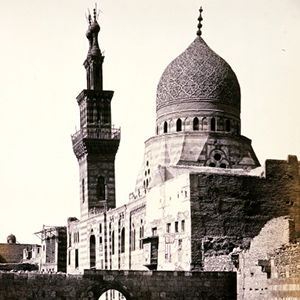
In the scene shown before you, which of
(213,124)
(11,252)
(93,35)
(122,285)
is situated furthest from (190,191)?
(11,252)

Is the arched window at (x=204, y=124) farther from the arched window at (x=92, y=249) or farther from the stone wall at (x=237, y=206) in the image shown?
the arched window at (x=92, y=249)

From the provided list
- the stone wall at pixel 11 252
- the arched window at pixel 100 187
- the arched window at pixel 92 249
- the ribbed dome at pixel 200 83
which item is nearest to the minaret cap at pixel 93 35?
the arched window at pixel 100 187

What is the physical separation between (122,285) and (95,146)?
69.9 ft

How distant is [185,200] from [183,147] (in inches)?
380

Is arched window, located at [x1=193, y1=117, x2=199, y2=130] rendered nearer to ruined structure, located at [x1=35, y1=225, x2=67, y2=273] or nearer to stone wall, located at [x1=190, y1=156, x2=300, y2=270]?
stone wall, located at [x1=190, y1=156, x2=300, y2=270]

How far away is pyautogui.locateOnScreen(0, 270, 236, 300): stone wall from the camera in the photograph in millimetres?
28125

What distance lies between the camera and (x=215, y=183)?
3088 cm

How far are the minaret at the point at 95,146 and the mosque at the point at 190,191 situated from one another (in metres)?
0.06

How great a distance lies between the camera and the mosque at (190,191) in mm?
30281

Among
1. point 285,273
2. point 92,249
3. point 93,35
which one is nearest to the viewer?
point 285,273

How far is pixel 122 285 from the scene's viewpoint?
94.2 feet

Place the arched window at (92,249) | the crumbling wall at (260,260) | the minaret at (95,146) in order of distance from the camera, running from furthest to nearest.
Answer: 1. the minaret at (95,146)
2. the arched window at (92,249)
3. the crumbling wall at (260,260)

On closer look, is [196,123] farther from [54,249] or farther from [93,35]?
[54,249]

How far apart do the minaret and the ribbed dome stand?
7894mm
